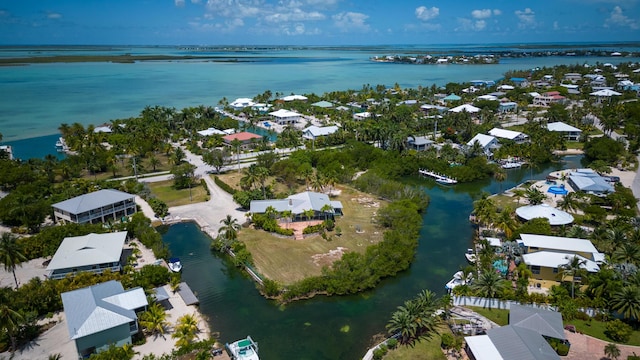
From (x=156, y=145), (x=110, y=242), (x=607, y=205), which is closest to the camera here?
(x=110, y=242)

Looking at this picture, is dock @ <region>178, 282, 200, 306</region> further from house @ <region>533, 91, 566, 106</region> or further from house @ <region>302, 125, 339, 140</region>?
house @ <region>533, 91, 566, 106</region>

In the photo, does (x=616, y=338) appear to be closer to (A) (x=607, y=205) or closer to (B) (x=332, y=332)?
(B) (x=332, y=332)

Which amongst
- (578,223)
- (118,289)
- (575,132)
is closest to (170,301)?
(118,289)

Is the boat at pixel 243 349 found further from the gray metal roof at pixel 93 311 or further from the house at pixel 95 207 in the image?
the house at pixel 95 207

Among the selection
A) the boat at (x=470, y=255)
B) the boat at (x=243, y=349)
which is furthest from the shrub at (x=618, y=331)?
the boat at (x=243, y=349)

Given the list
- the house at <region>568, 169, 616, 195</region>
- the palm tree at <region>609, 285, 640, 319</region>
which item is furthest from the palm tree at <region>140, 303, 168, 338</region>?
the house at <region>568, 169, 616, 195</region>
